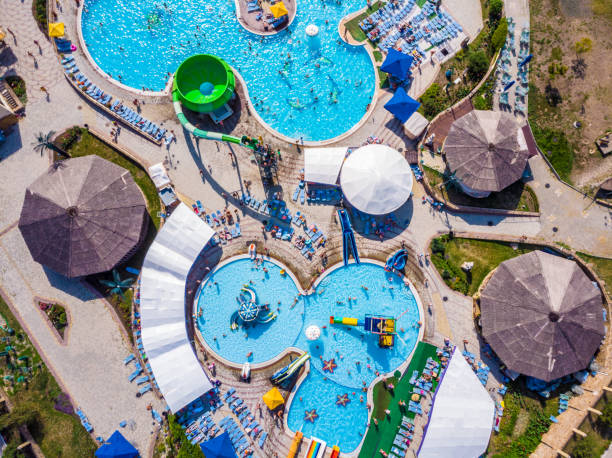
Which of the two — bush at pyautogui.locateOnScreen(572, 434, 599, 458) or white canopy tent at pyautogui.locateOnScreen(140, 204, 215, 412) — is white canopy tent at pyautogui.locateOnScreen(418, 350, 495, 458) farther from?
white canopy tent at pyautogui.locateOnScreen(140, 204, 215, 412)

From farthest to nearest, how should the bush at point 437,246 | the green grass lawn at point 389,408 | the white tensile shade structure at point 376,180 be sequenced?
the bush at point 437,246 → the green grass lawn at point 389,408 → the white tensile shade structure at point 376,180

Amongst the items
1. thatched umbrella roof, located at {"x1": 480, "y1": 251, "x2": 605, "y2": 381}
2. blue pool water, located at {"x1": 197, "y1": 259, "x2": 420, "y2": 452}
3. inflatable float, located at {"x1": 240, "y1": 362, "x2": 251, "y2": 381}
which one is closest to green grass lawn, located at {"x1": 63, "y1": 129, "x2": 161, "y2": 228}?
blue pool water, located at {"x1": 197, "y1": 259, "x2": 420, "y2": 452}

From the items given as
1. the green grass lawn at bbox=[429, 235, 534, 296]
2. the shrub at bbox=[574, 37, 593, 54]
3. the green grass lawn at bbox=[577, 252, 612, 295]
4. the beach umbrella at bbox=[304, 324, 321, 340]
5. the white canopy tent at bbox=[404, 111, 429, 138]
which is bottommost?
the beach umbrella at bbox=[304, 324, 321, 340]

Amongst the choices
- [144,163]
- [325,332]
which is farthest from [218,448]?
[144,163]

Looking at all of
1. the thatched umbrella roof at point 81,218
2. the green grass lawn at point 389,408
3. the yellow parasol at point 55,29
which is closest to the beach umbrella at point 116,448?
the thatched umbrella roof at point 81,218

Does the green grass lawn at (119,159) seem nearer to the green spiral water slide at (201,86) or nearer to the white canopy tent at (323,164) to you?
the green spiral water slide at (201,86)

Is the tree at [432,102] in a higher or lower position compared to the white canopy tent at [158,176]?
higher

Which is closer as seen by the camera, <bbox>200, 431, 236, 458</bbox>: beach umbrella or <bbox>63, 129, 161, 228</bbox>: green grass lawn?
<bbox>200, 431, 236, 458</bbox>: beach umbrella

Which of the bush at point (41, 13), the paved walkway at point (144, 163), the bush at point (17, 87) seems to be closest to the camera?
the paved walkway at point (144, 163)
